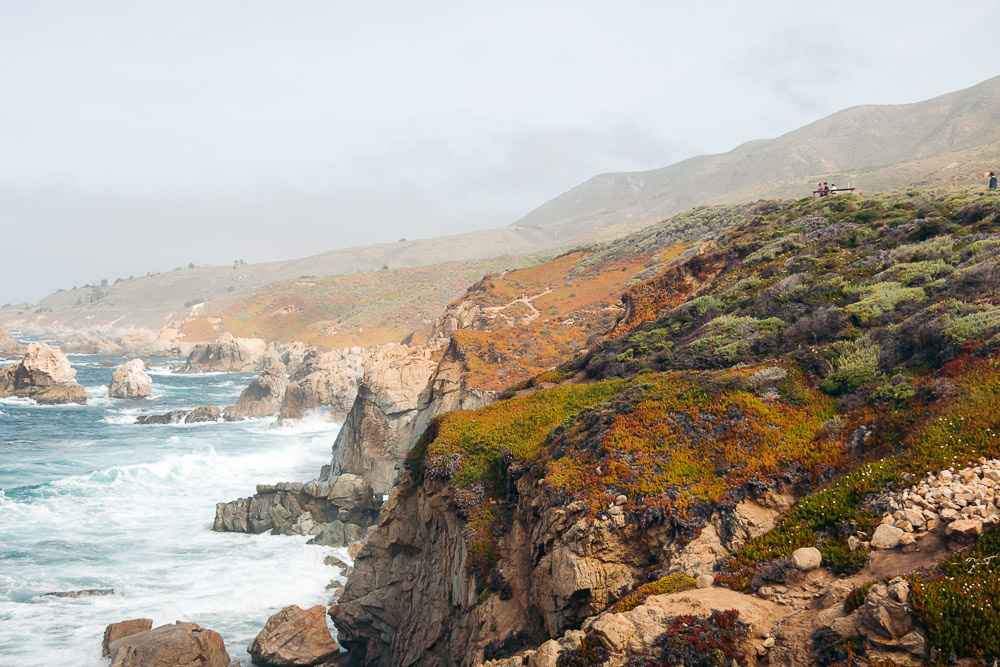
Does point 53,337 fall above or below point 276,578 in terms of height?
above

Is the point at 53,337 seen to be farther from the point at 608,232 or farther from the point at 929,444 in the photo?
the point at 929,444

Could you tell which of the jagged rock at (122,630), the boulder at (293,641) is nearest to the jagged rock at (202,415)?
the jagged rock at (122,630)

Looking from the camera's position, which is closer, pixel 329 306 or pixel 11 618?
pixel 11 618

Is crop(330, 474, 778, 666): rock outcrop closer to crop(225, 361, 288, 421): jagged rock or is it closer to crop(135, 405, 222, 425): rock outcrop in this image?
crop(135, 405, 222, 425): rock outcrop

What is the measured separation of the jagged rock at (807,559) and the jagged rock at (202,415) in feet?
192

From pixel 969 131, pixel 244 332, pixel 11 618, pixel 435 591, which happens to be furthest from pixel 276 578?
pixel 969 131

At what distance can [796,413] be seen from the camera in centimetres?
1190

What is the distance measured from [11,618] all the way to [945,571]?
26.8 metres

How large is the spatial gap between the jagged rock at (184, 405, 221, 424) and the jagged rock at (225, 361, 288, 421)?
4.18 feet

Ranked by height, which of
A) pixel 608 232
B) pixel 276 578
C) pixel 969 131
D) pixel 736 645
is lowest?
pixel 276 578

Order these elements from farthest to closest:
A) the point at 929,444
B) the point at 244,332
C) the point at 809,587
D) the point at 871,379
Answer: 1. the point at 244,332
2. the point at 871,379
3. the point at 929,444
4. the point at 809,587

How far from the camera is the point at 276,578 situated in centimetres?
2477

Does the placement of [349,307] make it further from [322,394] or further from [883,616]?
[883,616]

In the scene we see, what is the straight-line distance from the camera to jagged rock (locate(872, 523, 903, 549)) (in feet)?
24.6
